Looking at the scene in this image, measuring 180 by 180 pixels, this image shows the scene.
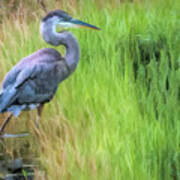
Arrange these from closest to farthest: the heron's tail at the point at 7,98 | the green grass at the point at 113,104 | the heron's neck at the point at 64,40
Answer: the green grass at the point at 113,104 → the heron's tail at the point at 7,98 → the heron's neck at the point at 64,40

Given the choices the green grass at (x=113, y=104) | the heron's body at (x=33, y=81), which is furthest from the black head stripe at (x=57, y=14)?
the green grass at (x=113, y=104)

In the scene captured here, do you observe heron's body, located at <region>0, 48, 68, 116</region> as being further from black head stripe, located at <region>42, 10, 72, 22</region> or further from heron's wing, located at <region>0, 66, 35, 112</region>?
black head stripe, located at <region>42, 10, 72, 22</region>

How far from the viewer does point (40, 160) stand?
3.36 meters

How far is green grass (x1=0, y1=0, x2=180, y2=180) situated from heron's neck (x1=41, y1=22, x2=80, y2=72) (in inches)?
5.4

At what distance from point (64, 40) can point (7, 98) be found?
64 centimetres

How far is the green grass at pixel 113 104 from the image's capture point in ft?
8.86

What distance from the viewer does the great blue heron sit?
12.2 feet

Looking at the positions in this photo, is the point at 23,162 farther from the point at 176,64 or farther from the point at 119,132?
the point at 176,64

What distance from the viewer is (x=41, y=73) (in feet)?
12.4

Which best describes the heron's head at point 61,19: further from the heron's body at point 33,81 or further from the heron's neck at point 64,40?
the heron's body at point 33,81

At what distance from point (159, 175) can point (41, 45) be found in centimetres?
230

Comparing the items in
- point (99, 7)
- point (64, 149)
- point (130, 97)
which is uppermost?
point (99, 7)

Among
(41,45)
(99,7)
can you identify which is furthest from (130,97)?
(99,7)

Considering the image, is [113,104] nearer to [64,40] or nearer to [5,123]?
[64,40]
